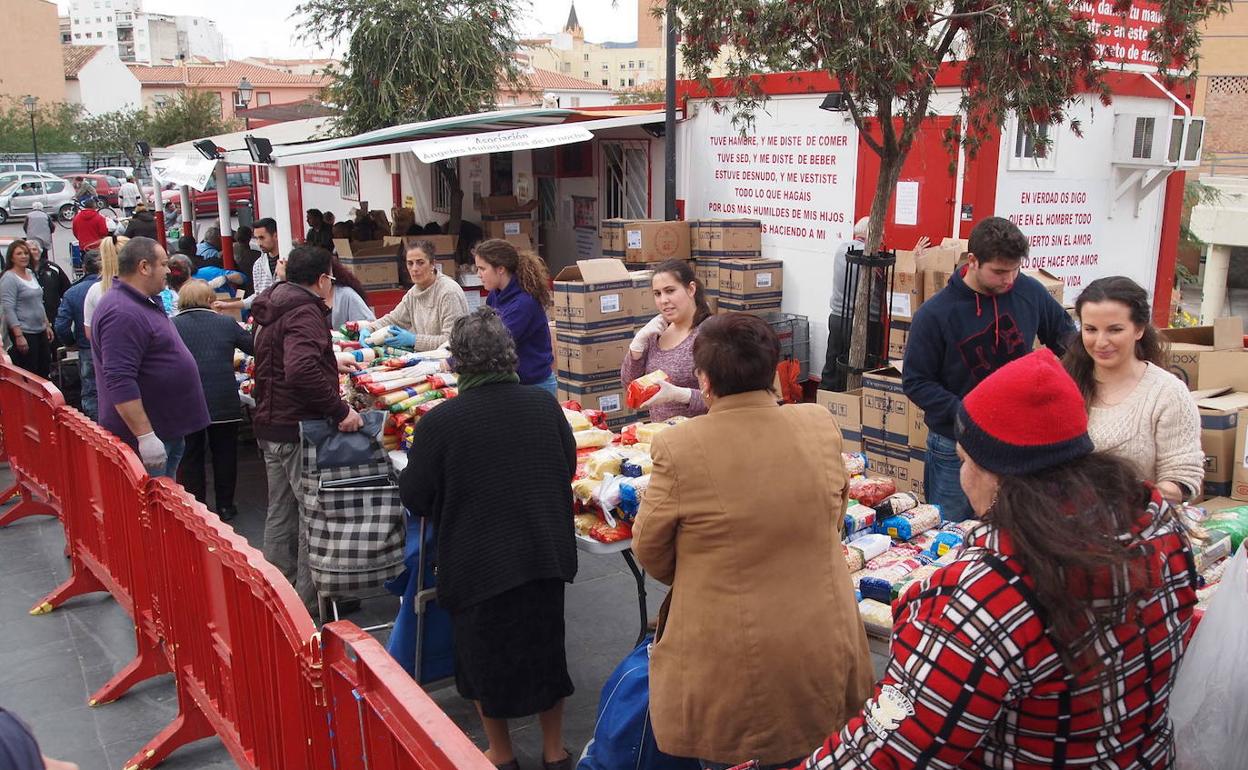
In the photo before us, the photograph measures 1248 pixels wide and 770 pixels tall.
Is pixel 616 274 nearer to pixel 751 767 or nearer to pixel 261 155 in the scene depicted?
pixel 261 155

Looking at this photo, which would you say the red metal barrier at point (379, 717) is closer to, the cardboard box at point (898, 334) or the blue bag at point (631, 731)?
the blue bag at point (631, 731)

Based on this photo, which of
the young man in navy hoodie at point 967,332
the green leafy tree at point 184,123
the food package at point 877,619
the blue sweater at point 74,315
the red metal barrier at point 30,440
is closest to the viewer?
the food package at point 877,619

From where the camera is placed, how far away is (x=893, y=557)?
11.9ft

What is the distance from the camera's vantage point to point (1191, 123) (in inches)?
348

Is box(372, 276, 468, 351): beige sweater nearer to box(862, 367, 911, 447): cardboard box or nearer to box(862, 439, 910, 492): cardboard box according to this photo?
box(862, 367, 911, 447): cardboard box

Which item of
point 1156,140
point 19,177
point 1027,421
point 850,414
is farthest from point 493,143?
point 19,177

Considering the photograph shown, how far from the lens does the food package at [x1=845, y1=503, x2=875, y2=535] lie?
149 inches

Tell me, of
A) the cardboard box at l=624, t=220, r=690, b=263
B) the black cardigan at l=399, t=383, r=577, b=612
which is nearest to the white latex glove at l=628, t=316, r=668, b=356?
the black cardigan at l=399, t=383, r=577, b=612

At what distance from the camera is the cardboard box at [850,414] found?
7.25 meters

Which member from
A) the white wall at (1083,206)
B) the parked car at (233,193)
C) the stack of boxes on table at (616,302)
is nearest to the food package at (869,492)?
the stack of boxes on table at (616,302)

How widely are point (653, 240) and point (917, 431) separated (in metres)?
4.25

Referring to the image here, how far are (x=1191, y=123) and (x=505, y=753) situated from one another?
27.7 ft

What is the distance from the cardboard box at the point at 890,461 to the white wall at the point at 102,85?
219 feet

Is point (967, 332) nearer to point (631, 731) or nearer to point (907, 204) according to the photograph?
point (631, 731)
